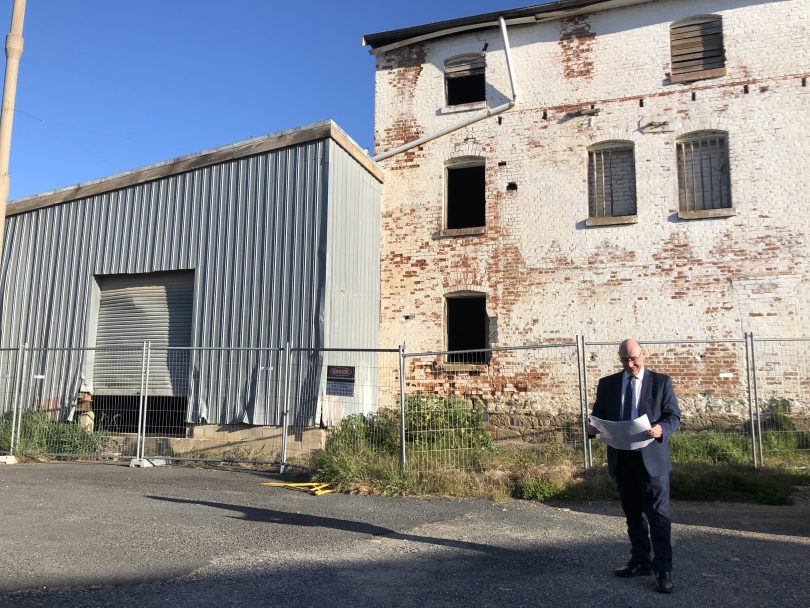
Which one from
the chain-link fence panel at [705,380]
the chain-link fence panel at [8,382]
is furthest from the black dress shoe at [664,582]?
the chain-link fence panel at [8,382]

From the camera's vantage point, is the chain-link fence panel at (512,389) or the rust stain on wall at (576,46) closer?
the chain-link fence panel at (512,389)

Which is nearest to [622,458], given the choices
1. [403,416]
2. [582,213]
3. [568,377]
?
[403,416]

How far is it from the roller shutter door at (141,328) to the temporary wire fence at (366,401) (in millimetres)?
A: 48

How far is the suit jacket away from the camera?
186 inches

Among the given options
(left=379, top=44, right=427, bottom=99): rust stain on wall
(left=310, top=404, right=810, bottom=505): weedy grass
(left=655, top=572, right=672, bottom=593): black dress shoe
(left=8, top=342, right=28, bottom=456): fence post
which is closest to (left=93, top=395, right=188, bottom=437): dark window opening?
(left=8, top=342, right=28, bottom=456): fence post

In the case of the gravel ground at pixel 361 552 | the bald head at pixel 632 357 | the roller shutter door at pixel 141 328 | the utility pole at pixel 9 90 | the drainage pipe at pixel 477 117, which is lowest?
the gravel ground at pixel 361 552

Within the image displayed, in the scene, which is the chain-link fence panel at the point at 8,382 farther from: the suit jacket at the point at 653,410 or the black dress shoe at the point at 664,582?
the black dress shoe at the point at 664,582

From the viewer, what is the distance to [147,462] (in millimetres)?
10812

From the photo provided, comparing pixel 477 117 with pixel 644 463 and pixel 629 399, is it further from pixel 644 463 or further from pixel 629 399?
pixel 644 463

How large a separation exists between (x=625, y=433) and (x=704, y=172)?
31.6 ft

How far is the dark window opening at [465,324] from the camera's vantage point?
13.6 m

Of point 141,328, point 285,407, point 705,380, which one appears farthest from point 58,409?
point 705,380

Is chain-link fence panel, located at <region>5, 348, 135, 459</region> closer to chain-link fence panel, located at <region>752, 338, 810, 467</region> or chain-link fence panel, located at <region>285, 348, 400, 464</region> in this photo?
chain-link fence panel, located at <region>285, 348, 400, 464</region>

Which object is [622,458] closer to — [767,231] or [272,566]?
[272,566]
